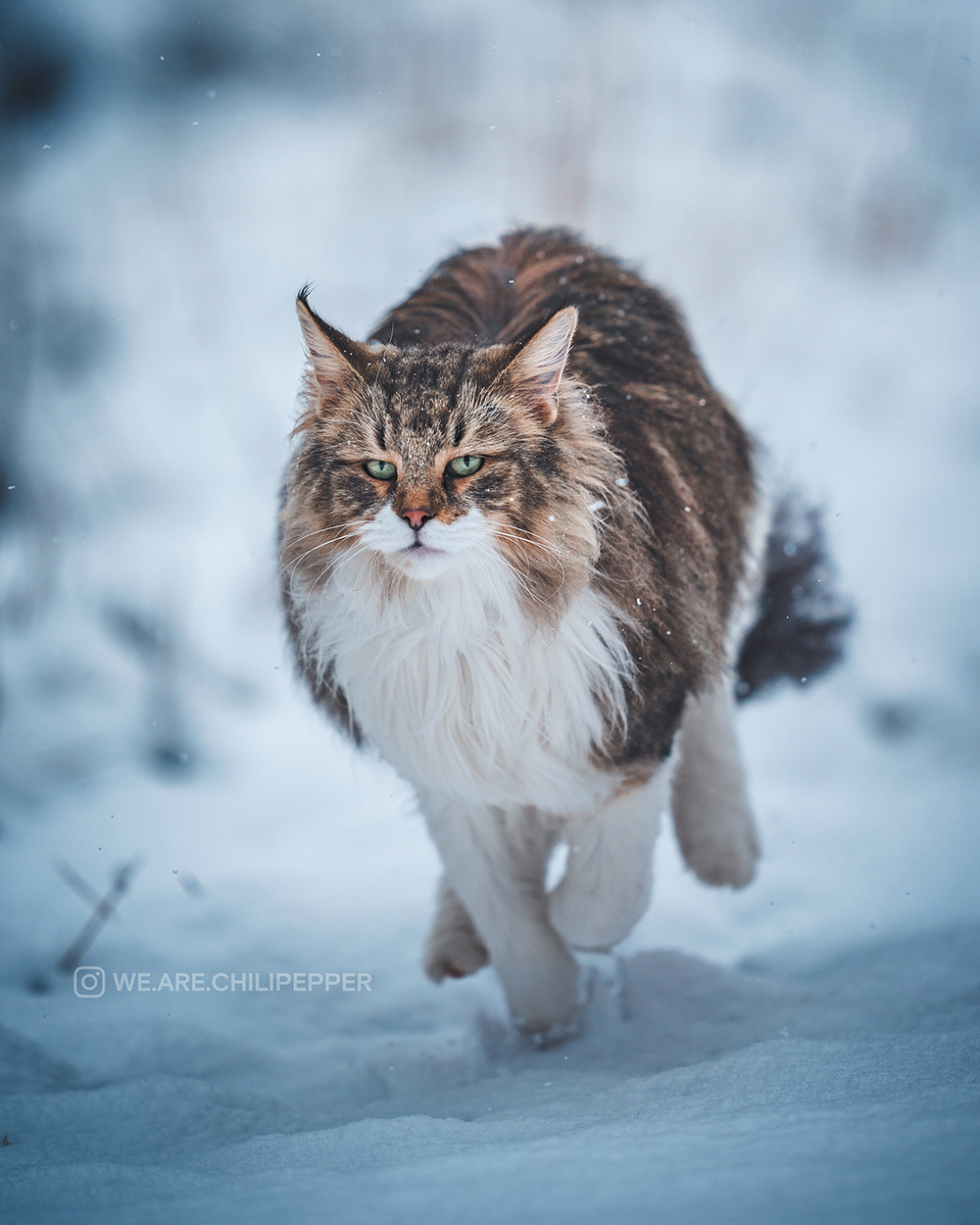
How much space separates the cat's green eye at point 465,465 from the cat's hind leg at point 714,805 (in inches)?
43.6

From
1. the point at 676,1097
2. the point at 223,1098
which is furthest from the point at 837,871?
the point at 223,1098

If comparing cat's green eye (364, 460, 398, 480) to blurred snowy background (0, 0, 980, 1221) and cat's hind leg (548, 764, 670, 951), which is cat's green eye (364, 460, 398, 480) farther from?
blurred snowy background (0, 0, 980, 1221)

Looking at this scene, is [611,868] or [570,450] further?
[611,868]

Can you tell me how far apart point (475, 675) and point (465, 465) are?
14.3 inches

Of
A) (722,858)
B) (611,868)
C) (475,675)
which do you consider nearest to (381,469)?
(475,675)

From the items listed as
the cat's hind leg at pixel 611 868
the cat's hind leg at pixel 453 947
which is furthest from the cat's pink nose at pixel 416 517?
the cat's hind leg at pixel 453 947

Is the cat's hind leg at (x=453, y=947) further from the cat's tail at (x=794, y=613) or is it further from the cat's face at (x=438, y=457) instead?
the cat's face at (x=438, y=457)

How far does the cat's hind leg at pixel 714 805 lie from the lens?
2209mm

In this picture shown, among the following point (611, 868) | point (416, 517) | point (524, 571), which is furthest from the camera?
point (611, 868)

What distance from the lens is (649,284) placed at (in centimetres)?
218

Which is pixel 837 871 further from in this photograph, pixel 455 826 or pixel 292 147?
pixel 292 147

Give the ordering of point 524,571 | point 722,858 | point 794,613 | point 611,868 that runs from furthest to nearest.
A: point 794,613 → point 722,858 → point 611,868 → point 524,571

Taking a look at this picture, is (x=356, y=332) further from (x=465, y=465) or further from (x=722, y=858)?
(x=722, y=858)

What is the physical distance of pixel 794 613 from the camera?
241 cm
